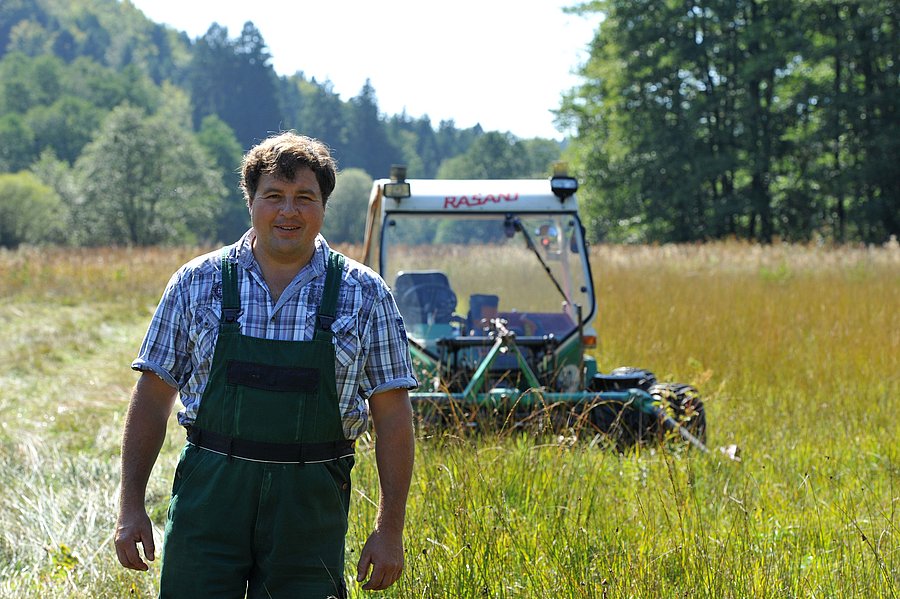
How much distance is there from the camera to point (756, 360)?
9.17 meters

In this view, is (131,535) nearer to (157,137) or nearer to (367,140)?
(157,137)

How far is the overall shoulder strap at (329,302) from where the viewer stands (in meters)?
2.57

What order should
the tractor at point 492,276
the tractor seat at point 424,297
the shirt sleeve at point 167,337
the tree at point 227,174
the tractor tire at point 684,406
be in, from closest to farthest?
the shirt sleeve at point 167,337, the tractor tire at point 684,406, the tractor at point 492,276, the tractor seat at point 424,297, the tree at point 227,174

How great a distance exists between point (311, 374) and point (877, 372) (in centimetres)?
684

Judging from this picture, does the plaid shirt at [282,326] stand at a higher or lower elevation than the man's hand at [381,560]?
higher

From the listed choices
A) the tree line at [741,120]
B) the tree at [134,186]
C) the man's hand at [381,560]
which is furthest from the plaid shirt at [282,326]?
the tree at [134,186]

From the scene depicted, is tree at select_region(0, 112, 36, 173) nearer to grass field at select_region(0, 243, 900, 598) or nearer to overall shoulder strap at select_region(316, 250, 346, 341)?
grass field at select_region(0, 243, 900, 598)

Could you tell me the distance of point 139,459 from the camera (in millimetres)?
2646

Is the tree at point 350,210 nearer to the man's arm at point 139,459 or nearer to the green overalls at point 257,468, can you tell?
the man's arm at point 139,459

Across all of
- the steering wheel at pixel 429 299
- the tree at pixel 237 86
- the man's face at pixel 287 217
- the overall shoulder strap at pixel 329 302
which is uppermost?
the tree at pixel 237 86

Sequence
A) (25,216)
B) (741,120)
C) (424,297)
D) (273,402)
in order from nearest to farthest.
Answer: (273,402), (424,297), (741,120), (25,216)

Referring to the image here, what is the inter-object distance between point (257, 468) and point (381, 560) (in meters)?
0.39

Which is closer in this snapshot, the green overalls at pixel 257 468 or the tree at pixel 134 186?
the green overalls at pixel 257 468

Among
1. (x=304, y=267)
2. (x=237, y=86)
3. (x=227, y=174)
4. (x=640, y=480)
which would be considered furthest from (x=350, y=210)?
(x=237, y=86)
